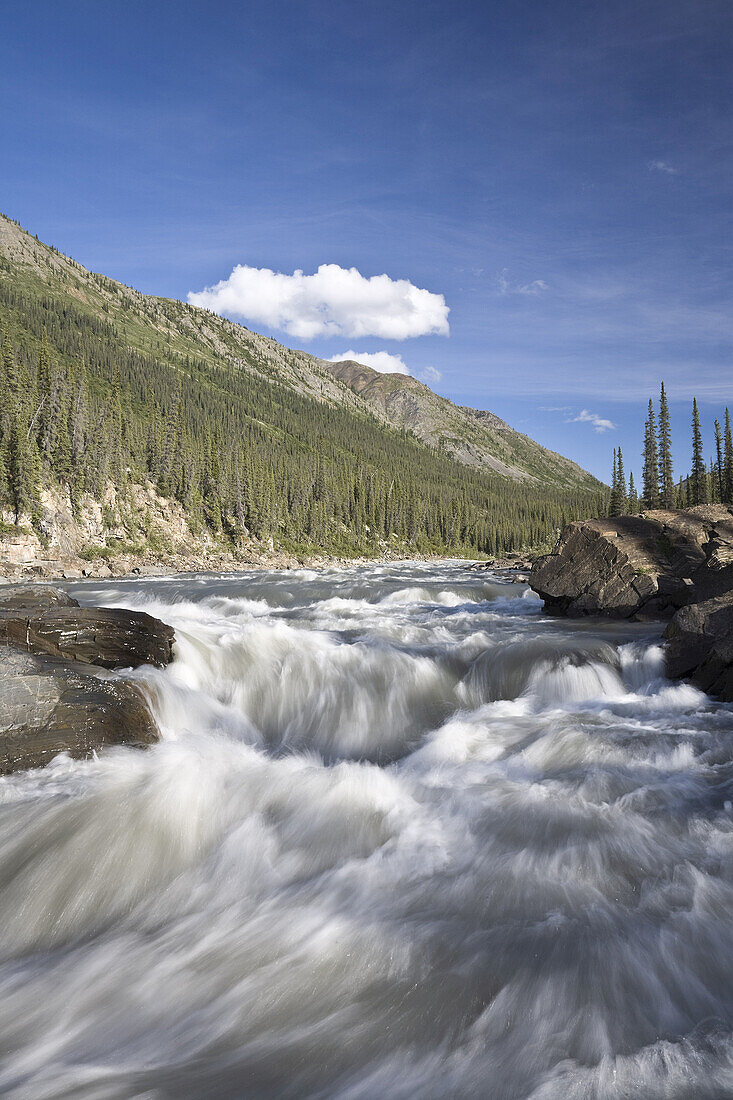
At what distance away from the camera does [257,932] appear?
15.6 ft

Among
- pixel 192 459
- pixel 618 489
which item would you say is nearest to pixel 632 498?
pixel 618 489

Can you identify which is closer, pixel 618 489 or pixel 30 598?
pixel 30 598

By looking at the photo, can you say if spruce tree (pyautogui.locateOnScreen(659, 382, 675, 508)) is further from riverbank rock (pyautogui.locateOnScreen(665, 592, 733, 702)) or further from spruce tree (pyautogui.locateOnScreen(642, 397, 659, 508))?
riverbank rock (pyautogui.locateOnScreen(665, 592, 733, 702))

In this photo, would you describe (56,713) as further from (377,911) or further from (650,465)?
(650,465)

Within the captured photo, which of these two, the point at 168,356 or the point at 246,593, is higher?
the point at 168,356

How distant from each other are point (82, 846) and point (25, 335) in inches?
6073

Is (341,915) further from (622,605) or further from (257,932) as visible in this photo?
(622,605)

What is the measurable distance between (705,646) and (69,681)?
13.1 meters

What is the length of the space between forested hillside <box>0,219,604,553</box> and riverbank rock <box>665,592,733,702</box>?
6039 centimetres

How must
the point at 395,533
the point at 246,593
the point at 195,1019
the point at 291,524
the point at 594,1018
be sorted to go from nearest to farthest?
the point at 594,1018 < the point at 195,1019 < the point at 246,593 < the point at 291,524 < the point at 395,533

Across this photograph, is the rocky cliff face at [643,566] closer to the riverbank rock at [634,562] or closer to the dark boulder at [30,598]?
the riverbank rock at [634,562]

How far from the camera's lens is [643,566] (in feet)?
65.1

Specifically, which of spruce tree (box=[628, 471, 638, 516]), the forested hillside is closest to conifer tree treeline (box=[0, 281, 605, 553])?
the forested hillside

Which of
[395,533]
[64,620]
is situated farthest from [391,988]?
[395,533]
